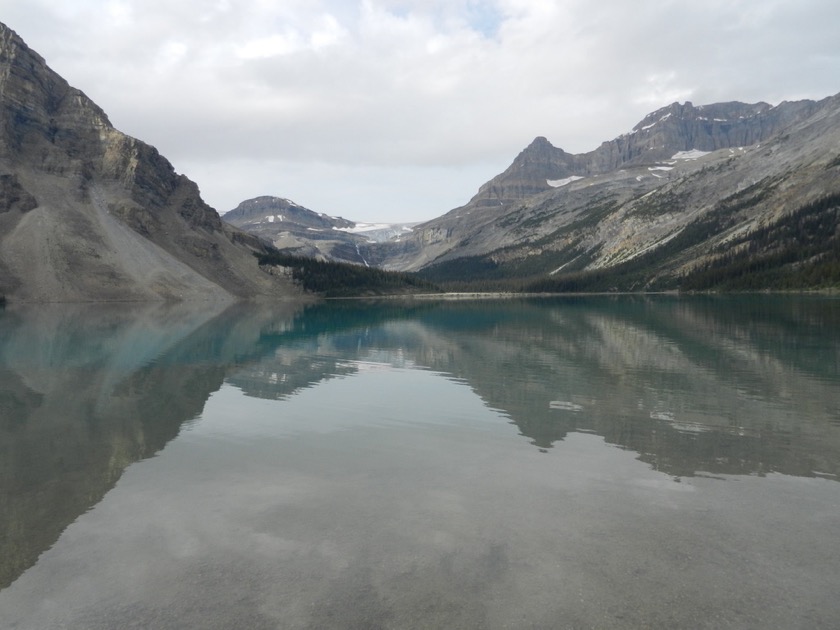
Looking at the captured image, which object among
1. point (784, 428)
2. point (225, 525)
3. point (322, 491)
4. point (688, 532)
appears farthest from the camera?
point (784, 428)

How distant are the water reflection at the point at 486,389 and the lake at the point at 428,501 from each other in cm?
19

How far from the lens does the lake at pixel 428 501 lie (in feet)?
32.8

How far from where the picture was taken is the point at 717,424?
2214 cm

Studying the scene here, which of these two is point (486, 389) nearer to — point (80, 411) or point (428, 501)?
point (428, 501)

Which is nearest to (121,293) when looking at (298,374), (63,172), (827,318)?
(63,172)

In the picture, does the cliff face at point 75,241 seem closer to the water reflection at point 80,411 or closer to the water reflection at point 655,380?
the water reflection at point 80,411

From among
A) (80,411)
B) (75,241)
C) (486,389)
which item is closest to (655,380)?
(486,389)

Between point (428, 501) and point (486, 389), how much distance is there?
17.1 m

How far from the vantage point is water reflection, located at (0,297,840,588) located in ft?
57.3

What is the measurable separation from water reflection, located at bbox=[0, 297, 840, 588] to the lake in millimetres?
186

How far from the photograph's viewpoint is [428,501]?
14.9 metres

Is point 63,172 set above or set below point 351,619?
above

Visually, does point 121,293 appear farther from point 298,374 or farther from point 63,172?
point 298,374

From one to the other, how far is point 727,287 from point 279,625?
632ft
